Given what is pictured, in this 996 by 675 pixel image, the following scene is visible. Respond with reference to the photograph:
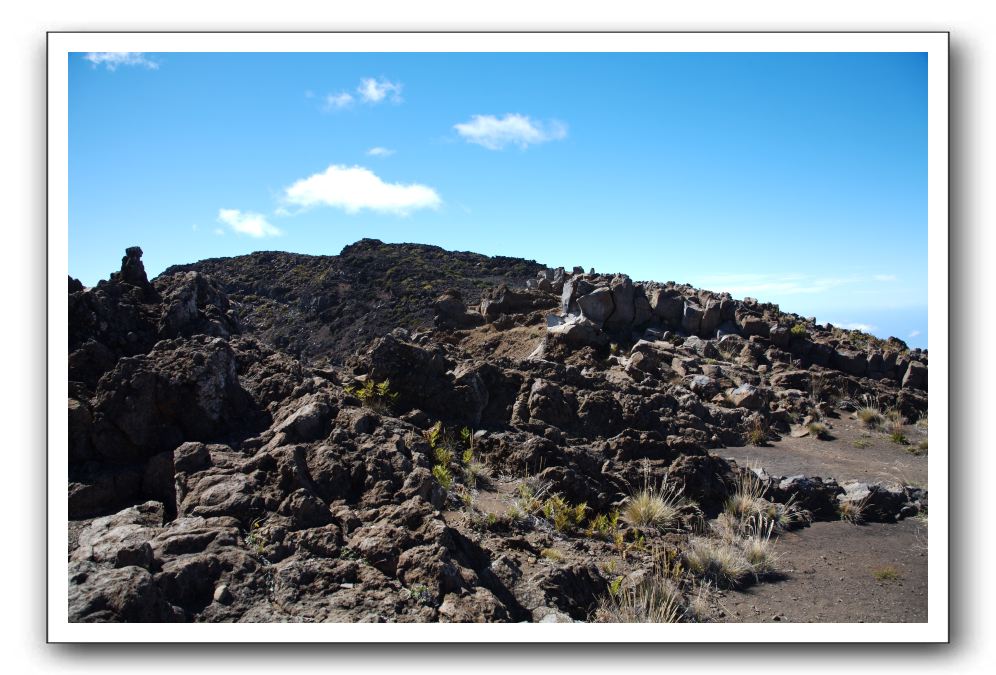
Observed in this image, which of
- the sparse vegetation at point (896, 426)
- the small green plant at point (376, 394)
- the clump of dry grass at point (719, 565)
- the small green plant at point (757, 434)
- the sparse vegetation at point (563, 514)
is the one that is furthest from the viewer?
the sparse vegetation at point (896, 426)

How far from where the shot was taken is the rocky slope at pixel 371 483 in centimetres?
366

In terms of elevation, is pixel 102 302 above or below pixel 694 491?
above

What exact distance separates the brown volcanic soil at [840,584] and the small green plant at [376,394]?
4.02 meters

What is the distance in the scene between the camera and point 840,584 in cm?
522

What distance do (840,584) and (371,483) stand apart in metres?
4.01

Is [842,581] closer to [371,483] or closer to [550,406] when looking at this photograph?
[550,406]
